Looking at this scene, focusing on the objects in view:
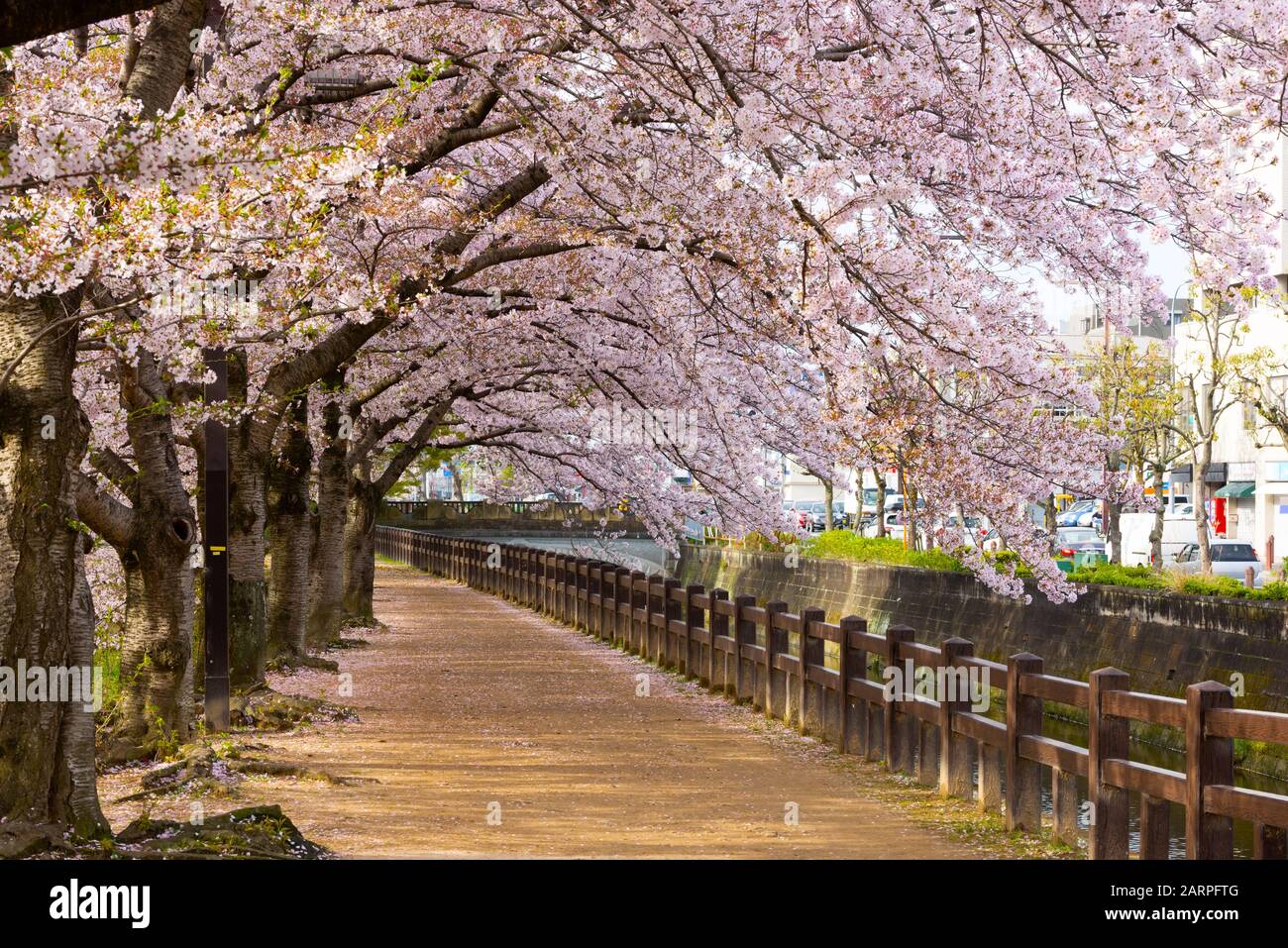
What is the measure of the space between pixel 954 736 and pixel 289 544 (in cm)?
1066

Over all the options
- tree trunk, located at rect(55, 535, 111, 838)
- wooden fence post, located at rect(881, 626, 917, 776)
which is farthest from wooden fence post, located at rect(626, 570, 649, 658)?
tree trunk, located at rect(55, 535, 111, 838)

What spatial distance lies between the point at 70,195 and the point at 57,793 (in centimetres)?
315

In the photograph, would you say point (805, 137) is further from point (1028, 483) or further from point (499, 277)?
point (499, 277)

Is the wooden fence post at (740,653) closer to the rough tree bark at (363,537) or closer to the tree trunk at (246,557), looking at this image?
the tree trunk at (246,557)

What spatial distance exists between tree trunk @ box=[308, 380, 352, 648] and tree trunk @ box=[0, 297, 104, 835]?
584 inches

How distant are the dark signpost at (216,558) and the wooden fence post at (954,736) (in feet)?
20.2

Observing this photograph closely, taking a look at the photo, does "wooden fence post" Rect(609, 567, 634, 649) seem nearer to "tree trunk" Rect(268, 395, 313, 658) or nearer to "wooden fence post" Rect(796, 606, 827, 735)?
"tree trunk" Rect(268, 395, 313, 658)

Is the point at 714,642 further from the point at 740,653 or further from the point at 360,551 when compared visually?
the point at 360,551

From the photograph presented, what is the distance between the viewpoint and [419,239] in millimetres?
17625

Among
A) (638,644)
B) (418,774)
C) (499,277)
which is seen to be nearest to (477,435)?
(638,644)

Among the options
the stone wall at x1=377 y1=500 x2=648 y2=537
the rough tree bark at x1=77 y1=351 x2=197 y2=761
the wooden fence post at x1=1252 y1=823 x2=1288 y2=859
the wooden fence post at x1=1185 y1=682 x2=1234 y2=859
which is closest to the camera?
the wooden fence post at x1=1252 y1=823 x2=1288 y2=859

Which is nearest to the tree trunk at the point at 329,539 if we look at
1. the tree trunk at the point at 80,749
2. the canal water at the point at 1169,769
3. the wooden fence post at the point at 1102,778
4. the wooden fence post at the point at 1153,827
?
the canal water at the point at 1169,769

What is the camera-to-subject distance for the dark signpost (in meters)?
12.9

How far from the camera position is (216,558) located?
13.0 meters
